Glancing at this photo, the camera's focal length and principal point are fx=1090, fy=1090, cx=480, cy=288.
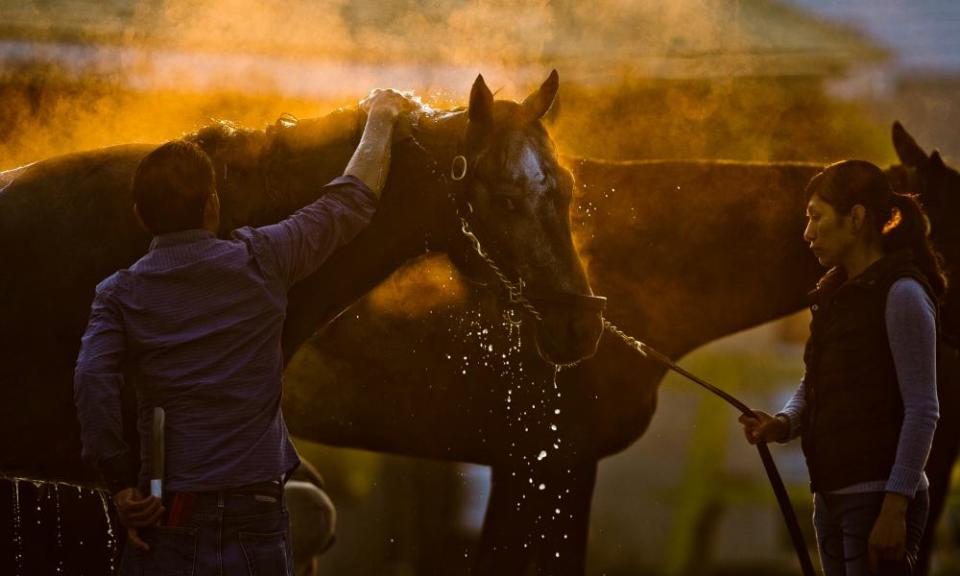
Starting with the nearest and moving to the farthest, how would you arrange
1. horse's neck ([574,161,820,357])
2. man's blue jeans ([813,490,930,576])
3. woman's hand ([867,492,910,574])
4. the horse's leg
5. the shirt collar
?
the shirt collar, woman's hand ([867,492,910,574]), man's blue jeans ([813,490,930,576]), horse's neck ([574,161,820,357]), the horse's leg

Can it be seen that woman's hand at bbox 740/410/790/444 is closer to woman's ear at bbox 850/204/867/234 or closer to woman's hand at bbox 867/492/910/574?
woman's hand at bbox 867/492/910/574

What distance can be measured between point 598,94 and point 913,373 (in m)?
3.51

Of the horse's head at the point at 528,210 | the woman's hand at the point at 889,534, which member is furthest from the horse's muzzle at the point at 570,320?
the woman's hand at the point at 889,534

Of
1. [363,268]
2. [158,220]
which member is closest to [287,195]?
[363,268]

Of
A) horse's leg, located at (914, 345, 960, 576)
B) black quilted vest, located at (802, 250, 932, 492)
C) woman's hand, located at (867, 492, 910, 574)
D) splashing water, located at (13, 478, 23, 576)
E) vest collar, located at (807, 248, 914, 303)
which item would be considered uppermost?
vest collar, located at (807, 248, 914, 303)

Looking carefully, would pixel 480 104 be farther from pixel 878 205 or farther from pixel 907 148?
pixel 907 148

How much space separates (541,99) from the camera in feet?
9.82

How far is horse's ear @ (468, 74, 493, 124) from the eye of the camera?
2.89 m

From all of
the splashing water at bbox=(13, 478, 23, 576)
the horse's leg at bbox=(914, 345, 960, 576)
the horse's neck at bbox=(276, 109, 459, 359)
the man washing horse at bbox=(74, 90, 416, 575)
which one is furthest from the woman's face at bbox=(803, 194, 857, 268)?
the splashing water at bbox=(13, 478, 23, 576)

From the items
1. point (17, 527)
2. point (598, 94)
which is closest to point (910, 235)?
point (17, 527)

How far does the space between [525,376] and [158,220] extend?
8.33ft

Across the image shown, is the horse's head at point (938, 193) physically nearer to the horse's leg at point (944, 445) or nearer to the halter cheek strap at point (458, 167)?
the horse's leg at point (944, 445)

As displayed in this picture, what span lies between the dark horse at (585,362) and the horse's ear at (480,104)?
149 centimetres

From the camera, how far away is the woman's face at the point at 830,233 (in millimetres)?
2623
